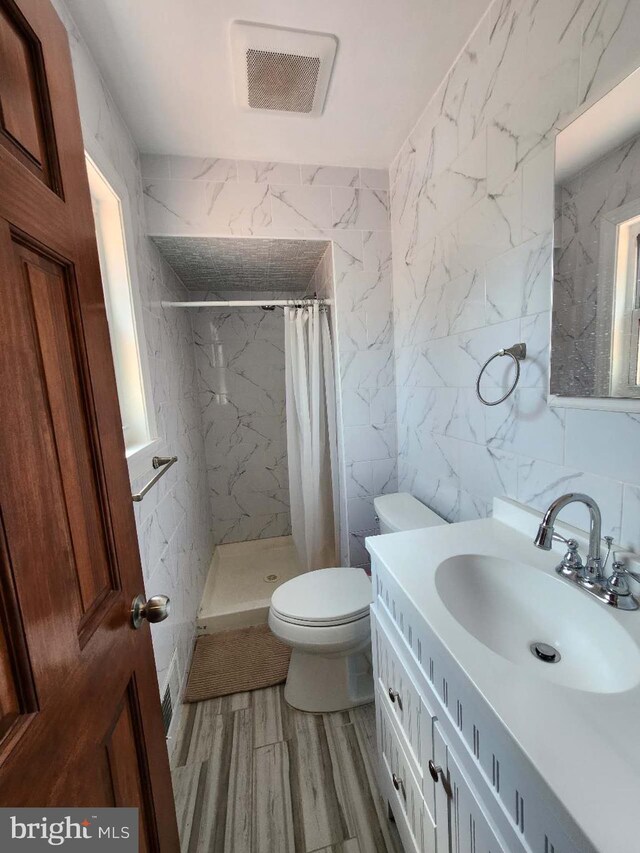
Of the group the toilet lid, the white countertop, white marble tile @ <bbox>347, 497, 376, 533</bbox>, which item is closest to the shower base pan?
the toilet lid

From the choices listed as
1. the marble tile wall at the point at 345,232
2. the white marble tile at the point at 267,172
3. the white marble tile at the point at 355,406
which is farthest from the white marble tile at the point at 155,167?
the white marble tile at the point at 355,406

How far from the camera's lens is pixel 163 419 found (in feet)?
5.10

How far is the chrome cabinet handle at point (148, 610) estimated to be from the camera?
27.5 inches

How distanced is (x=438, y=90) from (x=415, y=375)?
1071 millimetres

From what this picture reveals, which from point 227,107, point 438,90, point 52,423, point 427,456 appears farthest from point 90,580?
point 438,90

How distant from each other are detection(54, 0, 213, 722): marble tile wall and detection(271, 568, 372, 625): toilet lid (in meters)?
0.49

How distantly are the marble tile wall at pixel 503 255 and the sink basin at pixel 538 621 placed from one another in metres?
0.20

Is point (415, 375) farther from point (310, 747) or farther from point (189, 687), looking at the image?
point (189, 687)

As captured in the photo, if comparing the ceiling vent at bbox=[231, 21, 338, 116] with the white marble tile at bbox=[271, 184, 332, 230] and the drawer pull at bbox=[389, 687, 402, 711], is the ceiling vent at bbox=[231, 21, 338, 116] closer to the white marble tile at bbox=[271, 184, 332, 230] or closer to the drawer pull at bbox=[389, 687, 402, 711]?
the white marble tile at bbox=[271, 184, 332, 230]

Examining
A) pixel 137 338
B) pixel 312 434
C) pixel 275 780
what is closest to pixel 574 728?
pixel 275 780

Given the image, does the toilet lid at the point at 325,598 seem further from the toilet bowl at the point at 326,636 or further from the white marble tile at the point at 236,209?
the white marble tile at the point at 236,209

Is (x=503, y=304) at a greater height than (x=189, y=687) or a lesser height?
greater

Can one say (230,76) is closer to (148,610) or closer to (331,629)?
(148,610)

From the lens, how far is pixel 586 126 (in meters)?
0.76
